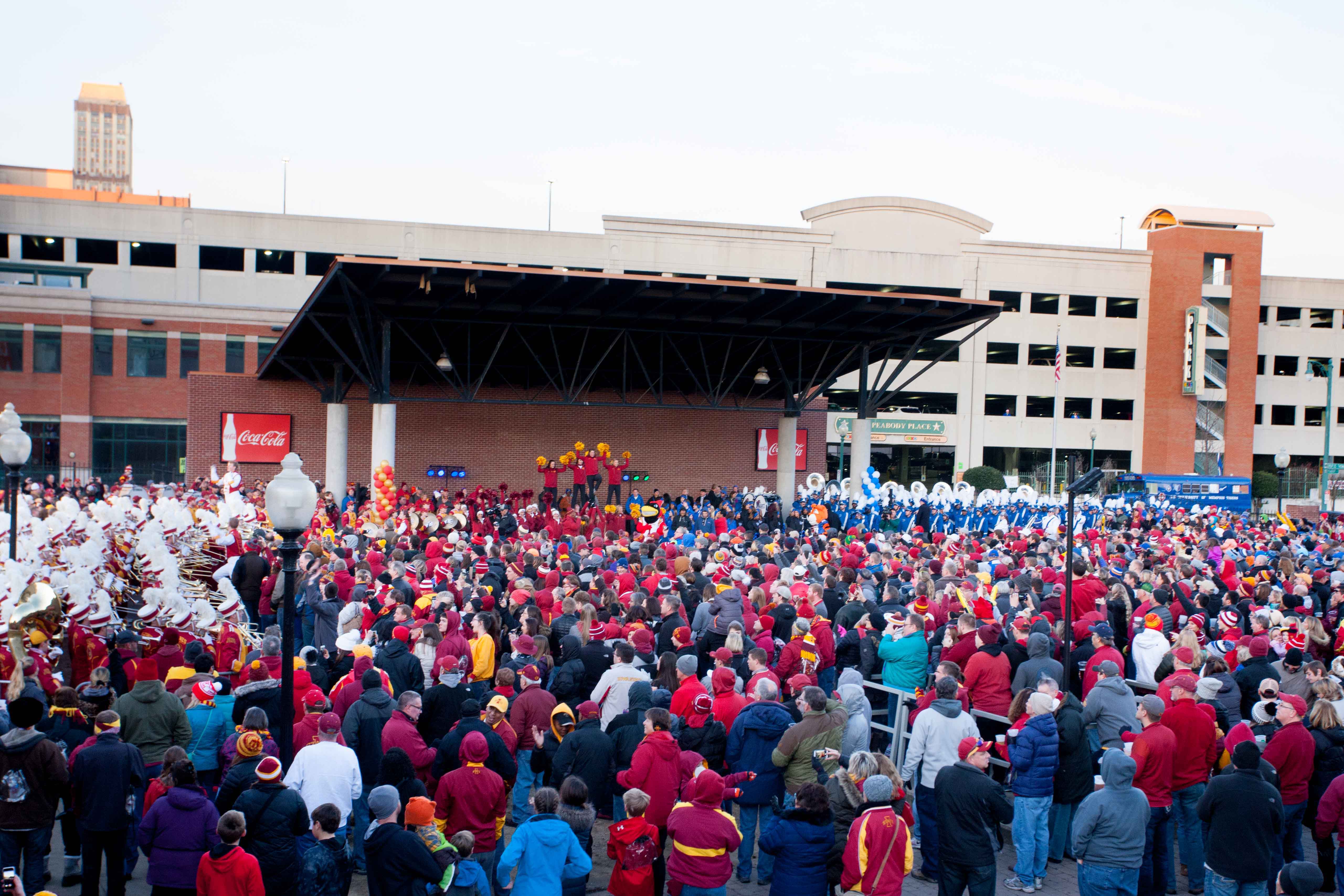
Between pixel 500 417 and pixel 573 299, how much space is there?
8.79 metres

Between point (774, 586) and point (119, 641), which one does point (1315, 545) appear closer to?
point (774, 586)

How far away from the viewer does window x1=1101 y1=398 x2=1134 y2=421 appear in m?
48.6

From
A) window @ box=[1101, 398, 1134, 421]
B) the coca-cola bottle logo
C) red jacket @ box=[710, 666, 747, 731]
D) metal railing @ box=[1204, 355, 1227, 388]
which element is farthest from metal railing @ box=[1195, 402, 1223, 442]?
red jacket @ box=[710, 666, 747, 731]

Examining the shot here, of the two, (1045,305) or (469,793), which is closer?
(469,793)

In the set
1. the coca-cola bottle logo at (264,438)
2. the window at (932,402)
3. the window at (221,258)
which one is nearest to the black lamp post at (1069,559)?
the coca-cola bottle logo at (264,438)

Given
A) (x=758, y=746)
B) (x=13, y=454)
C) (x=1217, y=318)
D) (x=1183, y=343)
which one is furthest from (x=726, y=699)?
(x=1217, y=318)

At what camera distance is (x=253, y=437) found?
1161 inches

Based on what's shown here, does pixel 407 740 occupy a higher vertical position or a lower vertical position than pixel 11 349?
lower

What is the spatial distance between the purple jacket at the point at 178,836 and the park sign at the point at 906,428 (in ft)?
136

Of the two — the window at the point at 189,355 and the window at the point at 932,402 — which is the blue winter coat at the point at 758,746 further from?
the window at the point at 932,402

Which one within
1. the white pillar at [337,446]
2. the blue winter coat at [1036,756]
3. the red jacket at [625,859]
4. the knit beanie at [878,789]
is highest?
the white pillar at [337,446]

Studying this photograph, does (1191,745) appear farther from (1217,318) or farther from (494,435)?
(1217,318)

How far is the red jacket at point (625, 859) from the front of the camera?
6.03 metres

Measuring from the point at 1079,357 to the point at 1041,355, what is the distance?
6.24 ft
